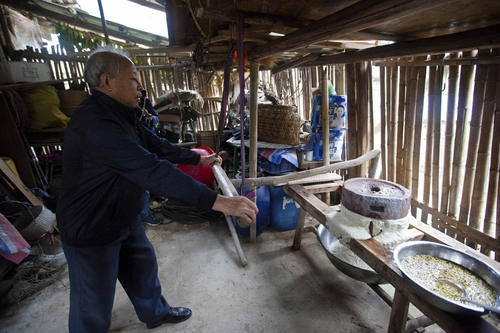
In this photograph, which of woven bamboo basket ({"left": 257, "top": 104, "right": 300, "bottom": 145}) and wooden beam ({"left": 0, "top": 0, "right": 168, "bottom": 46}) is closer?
woven bamboo basket ({"left": 257, "top": 104, "right": 300, "bottom": 145})

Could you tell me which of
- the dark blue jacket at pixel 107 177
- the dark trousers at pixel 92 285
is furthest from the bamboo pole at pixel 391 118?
the dark trousers at pixel 92 285

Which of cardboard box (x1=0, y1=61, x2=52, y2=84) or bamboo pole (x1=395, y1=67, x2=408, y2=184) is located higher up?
cardboard box (x1=0, y1=61, x2=52, y2=84)

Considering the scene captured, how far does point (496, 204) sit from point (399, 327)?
5.66 feet

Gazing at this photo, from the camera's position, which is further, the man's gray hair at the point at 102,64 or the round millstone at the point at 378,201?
the round millstone at the point at 378,201

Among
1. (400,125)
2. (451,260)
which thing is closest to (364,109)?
(400,125)

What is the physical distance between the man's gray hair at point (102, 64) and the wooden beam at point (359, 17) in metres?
1.18

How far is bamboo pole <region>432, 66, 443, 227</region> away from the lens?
263 cm

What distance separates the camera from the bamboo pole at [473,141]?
230 centimetres

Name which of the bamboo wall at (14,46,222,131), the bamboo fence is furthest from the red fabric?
the bamboo fence

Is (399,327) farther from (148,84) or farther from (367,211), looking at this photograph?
(148,84)

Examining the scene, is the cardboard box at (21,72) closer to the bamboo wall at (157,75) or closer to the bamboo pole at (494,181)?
the bamboo wall at (157,75)

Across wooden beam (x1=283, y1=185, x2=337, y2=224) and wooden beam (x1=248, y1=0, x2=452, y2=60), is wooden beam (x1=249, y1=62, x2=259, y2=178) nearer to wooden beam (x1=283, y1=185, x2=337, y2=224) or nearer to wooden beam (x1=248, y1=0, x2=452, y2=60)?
wooden beam (x1=283, y1=185, x2=337, y2=224)

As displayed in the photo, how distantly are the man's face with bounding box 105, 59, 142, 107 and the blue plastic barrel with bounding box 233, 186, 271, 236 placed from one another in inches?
90.3

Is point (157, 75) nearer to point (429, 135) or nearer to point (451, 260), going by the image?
point (429, 135)
